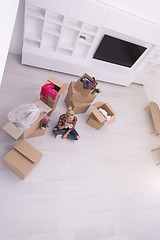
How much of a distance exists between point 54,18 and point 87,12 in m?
0.59

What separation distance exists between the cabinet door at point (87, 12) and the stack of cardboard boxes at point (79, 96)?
94 cm

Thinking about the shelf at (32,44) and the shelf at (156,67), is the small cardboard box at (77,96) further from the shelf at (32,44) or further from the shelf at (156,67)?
the shelf at (156,67)

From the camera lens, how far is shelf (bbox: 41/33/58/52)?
3.33 metres

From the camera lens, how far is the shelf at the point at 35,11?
9.37ft

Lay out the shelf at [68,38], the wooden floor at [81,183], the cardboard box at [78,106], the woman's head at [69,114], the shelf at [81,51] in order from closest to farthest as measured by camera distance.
A: the wooden floor at [81,183]
the woman's head at [69,114]
the cardboard box at [78,106]
the shelf at [68,38]
the shelf at [81,51]

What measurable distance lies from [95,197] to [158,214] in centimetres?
113

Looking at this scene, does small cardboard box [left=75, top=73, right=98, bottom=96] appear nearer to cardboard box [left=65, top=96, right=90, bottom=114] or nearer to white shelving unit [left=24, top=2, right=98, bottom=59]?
cardboard box [left=65, top=96, right=90, bottom=114]

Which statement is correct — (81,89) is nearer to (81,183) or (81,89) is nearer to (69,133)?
(69,133)

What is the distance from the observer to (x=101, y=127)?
336 centimetres

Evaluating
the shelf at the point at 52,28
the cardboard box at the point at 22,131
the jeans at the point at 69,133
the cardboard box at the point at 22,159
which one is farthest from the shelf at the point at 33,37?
the cardboard box at the point at 22,159

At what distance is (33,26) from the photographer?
3160 mm

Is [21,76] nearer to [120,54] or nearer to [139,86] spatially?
[120,54]

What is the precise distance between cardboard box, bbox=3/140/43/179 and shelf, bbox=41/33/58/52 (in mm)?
2079

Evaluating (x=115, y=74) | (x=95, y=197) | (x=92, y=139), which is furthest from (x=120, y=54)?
(x=95, y=197)
